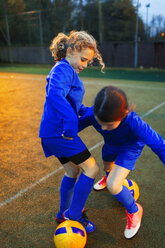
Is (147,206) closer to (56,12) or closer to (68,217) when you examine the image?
(68,217)

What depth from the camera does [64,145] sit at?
82.1 inches

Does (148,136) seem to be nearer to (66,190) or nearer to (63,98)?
(63,98)

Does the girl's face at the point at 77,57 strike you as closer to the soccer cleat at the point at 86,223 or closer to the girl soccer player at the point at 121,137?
the girl soccer player at the point at 121,137

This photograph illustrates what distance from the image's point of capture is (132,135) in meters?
2.23

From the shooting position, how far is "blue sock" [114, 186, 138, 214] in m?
2.25

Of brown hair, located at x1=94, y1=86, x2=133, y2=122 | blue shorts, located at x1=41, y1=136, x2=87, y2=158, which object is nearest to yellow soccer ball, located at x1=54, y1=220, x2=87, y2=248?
blue shorts, located at x1=41, y1=136, x2=87, y2=158

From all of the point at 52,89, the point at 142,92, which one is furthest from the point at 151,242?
the point at 142,92

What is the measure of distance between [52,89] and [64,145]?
49 centimetres

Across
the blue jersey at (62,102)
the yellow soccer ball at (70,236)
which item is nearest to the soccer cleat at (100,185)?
the yellow soccer ball at (70,236)

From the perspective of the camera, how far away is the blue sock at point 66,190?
237cm

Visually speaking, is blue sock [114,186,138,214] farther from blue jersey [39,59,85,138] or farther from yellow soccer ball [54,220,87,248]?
blue jersey [39,59,85,138]

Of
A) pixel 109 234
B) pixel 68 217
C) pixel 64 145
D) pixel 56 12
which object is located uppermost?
pixel 56 12

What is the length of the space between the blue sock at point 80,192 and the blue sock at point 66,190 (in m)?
0.16

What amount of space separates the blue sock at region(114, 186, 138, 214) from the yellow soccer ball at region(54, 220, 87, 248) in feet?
1.48
